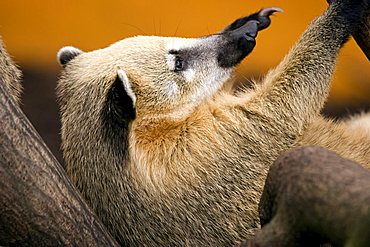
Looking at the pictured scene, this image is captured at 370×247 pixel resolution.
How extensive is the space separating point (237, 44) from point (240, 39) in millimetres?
35

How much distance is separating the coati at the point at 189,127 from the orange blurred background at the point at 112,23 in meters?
1.12

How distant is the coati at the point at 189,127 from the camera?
378 centimetres

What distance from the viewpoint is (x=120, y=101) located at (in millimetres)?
3801

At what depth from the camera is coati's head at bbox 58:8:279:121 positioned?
160 inches

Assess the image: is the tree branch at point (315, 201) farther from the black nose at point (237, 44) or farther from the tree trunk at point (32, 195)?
the black nose at point (237, 44)

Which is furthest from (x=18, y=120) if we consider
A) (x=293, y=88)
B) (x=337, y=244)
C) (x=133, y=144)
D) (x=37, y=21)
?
(x=37, y=21)

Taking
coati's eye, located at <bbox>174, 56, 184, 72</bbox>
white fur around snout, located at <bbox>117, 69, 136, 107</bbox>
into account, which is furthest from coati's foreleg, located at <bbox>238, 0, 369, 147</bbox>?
white fur around snout, located at <bbox>117, 69, 136, 107</bbox>

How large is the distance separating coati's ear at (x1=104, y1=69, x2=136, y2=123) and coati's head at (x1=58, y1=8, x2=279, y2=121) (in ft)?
0.32

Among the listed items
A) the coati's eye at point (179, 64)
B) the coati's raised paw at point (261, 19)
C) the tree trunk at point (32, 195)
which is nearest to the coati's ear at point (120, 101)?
the coati's eye at point (179, 64)

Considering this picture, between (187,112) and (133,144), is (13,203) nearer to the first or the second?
(133,144)

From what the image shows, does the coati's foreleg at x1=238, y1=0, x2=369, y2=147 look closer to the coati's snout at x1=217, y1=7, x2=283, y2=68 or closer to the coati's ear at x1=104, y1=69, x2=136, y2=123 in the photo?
the coati's snout at x1=217, y1=7, x2=283, y2=68

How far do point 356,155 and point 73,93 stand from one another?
1377 millimetres

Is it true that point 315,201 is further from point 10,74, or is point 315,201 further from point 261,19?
Answer: point 10,74

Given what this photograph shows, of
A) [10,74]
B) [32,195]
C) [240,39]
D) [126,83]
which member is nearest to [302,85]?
[240,39]
